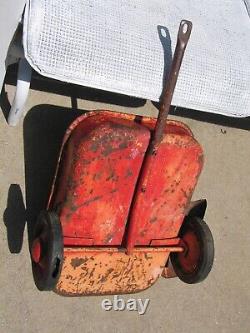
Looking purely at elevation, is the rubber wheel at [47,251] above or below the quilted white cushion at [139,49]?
below

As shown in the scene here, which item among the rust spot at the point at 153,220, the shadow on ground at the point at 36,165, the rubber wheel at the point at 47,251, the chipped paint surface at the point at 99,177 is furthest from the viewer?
the shadow on ground at the point at 36,165

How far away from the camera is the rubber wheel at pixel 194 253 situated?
149 centimetres

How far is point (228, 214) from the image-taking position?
2027mm

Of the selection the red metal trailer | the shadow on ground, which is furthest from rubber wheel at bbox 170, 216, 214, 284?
the shadow on ground

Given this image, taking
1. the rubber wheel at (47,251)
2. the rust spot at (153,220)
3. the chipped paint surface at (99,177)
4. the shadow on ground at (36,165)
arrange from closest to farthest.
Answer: the rubber wheel at (47,251), the chipped paint surface at (99,177), the rust spot at (153,220), the shadow on ground at (36,165)

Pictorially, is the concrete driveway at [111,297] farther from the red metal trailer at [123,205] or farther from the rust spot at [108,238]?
the rust spot at [108,238]

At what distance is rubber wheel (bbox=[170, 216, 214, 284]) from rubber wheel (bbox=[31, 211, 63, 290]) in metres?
0.43

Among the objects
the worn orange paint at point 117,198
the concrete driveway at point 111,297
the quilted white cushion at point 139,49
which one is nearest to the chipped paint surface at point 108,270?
the worn orange paint at point 117,198

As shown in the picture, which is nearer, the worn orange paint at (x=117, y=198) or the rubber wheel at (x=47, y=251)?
the rubber wheel at (x=47, y=251)

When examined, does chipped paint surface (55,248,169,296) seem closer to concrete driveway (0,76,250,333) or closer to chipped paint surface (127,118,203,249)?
chipped paint surface (127,118,203,249)

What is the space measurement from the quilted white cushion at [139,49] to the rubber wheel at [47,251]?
41 centimetres

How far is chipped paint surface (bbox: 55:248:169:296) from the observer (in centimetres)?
148

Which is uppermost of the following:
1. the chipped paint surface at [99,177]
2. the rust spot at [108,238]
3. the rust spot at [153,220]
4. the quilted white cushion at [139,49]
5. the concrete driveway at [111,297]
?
the quilted white cushion at [139,49]

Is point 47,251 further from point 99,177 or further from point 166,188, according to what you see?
point 166,188
